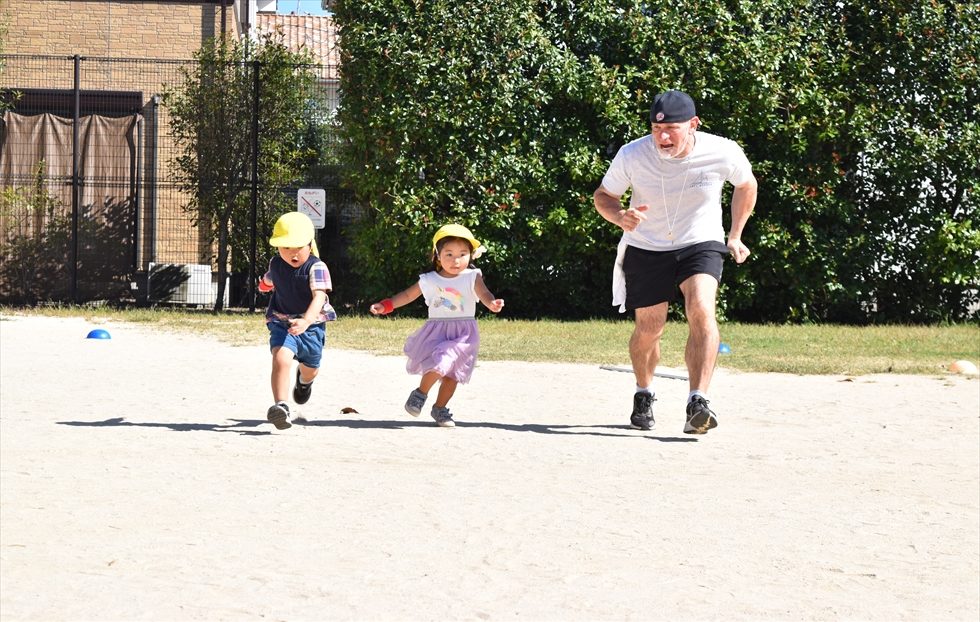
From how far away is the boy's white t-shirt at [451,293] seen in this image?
26.8 feet

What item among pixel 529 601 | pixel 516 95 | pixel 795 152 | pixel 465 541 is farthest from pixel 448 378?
pixel 795 152

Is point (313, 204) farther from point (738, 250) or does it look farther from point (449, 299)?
point (738, 250)

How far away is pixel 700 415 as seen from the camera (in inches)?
299

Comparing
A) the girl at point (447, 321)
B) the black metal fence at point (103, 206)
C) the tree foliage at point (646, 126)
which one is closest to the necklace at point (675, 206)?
the girl at point (447, 321)

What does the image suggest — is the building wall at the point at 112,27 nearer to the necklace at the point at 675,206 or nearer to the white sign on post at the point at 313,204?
the white sign on post at the point at 313,204

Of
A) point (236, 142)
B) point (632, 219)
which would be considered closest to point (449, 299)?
point (632, 219)

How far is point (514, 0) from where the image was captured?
17.4 meters

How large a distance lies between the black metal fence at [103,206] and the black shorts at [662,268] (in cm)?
1199

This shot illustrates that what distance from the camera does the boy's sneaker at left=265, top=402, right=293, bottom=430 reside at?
7.91 m

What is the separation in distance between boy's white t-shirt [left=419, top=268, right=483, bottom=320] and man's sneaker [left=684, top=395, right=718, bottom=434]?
1.47m

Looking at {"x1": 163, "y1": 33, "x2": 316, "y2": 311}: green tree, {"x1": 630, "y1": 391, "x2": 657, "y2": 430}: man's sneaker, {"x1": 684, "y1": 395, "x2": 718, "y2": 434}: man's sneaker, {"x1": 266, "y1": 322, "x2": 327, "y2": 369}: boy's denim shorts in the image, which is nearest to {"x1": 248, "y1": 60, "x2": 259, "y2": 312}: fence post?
{"x1": 163, "y1": 33, "x2": 316, "y2": 311}: green tree

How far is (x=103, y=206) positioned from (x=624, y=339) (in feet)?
30.2

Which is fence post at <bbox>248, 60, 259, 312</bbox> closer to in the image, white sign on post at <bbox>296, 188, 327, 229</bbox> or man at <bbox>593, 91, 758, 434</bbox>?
white sign on post at <bbox>296, 188, 327, 229</bbox>

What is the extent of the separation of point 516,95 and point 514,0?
119cm
